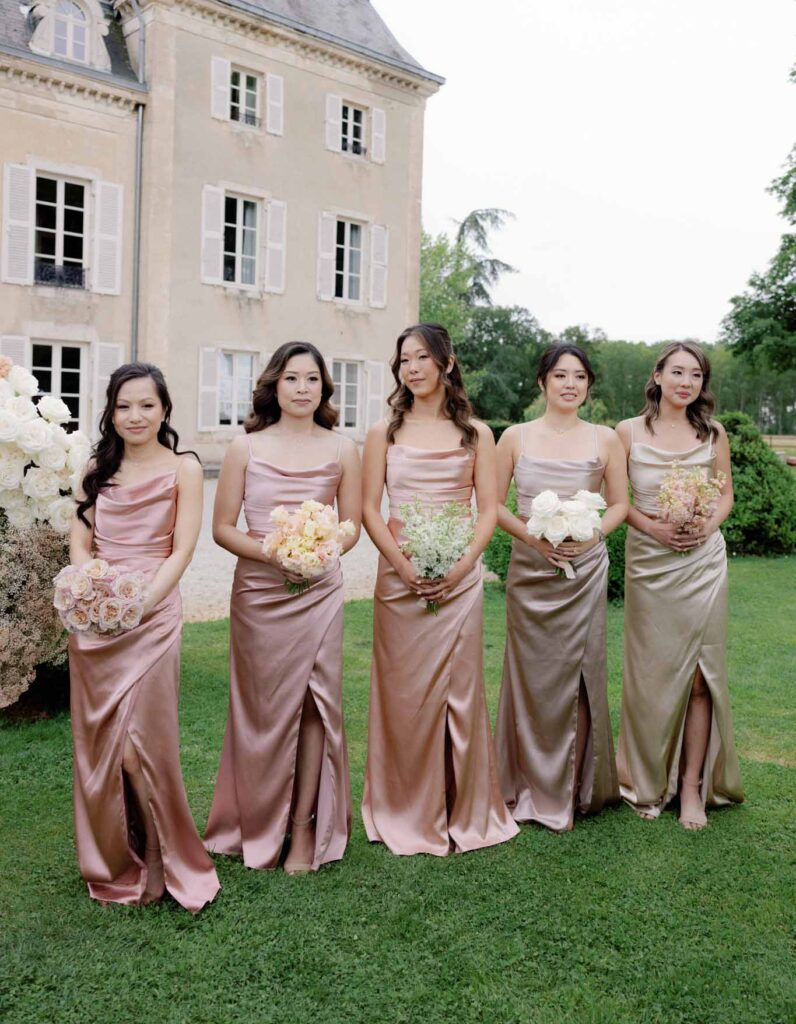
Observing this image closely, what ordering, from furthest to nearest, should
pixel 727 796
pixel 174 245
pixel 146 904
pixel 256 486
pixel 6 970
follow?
pixel 174 245 → pixel 727 796 → pixel 256 486 → pixel 146 904 → pixel 6 970

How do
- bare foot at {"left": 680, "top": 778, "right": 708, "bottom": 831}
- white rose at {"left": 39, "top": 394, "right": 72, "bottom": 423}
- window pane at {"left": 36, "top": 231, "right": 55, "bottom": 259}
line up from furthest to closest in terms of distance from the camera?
1. window pane at {"left": 36, "top": 231, "right": 55, "bottom": 259}
2. white rose at {"left": 39, "top": 394, "right": 72, "bottom": 423}
3. bare foot at {"left": 680, "top": 778, "right": 708, "bottom": 831}

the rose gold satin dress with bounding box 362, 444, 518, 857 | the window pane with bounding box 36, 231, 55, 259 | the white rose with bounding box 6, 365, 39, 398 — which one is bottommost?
the rose gold satin dress with bounding box 362, 444, 518, 857

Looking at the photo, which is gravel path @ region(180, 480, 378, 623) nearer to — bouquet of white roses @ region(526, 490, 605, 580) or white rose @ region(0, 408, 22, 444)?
white rose @ region(0, 408, 22, 444)

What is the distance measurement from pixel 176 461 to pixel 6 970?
218 cm

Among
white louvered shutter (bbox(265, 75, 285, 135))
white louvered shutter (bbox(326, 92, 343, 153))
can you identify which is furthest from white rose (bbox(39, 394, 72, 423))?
white louvered shutter (bbox(326, 92, 343, 153))

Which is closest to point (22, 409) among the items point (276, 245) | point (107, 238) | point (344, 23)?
point (107, 238)

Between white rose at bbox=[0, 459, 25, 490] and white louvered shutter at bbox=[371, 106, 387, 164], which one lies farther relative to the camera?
white louvered shutter at bbox=[371, 106, 387, 164]

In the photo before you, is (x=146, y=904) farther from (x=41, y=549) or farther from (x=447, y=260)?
(x=447, y=260)

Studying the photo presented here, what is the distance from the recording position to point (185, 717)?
6.89 m

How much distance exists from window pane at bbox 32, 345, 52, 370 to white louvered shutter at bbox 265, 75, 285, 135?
26.1 feet

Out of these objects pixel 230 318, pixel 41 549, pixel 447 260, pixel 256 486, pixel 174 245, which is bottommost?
pixel 41 549

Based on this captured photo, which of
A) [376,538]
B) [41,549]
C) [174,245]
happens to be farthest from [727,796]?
[174,245]

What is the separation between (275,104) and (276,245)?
3.55 meters

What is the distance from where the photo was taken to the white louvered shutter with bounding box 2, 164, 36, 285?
20312 mm
